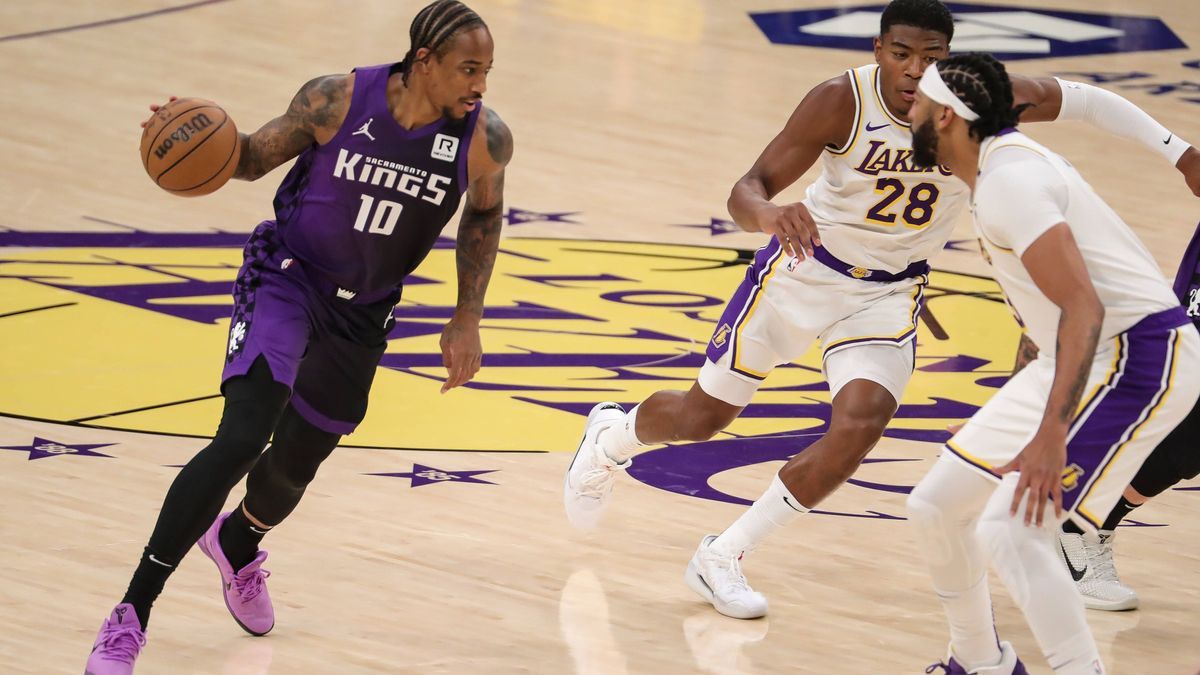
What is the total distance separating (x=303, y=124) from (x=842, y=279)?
5.76 ft

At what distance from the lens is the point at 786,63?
14.0 m

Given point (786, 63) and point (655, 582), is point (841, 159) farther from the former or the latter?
point (786, 63)

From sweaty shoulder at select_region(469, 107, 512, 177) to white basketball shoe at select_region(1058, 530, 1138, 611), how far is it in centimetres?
222

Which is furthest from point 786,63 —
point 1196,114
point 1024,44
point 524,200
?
point 524,200

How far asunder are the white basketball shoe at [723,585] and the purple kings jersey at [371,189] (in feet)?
4.52

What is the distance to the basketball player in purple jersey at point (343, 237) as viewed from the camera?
170 inches

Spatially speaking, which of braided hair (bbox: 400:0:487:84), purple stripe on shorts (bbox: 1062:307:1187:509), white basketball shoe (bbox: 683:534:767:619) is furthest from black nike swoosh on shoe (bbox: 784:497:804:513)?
braided hair (bbox: 400:0:487:84)

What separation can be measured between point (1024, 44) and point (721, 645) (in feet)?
36.7

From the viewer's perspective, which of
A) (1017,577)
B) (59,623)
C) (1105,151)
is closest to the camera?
(1017,577)

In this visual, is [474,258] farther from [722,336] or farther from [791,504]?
[791,504]

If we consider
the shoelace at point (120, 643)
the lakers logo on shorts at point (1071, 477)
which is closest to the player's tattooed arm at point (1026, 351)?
the lakers logo on shorts at point (1071, 477)

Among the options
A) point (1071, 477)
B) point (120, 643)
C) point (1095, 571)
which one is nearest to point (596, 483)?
point (1095, 571)

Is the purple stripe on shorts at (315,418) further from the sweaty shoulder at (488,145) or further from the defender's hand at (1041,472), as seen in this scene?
the defender's hand at (1041,472)

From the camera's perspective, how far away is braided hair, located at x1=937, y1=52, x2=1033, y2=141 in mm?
3771
